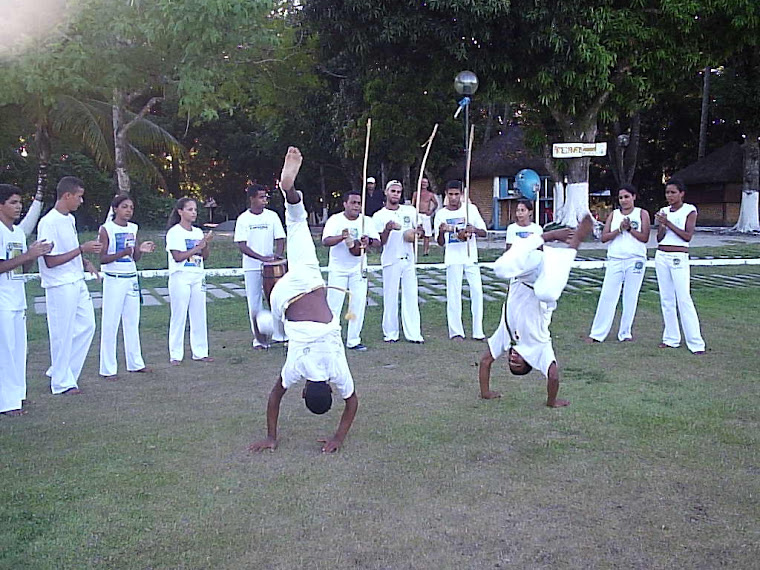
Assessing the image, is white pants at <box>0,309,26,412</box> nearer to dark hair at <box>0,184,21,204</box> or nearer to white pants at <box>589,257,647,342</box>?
dark hair at <box>0,184,21,204</box>

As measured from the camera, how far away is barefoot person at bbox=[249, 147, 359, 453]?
5.17 m

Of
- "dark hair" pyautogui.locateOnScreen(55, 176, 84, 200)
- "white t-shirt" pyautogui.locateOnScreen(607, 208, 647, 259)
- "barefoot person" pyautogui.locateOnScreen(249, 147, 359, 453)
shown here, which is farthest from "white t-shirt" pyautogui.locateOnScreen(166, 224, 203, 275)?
"white t-shirt" pyautogui.locateOnScreen(607, 208, 647, 259)

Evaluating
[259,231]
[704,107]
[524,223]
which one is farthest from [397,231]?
[704,107]

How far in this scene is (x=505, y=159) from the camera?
111 ft

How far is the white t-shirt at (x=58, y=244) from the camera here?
24.0 ft

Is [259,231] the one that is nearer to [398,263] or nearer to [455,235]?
[398,263]

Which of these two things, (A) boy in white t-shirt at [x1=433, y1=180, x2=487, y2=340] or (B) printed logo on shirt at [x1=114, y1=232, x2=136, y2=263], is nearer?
(B) printed logo on shirt at [x1=114, y1=232, x2=136, y2=263]

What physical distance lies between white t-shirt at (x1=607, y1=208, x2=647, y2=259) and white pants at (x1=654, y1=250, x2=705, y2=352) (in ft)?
0.96

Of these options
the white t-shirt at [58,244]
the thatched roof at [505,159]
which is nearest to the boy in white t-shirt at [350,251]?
the white t-shirt at [58,244]

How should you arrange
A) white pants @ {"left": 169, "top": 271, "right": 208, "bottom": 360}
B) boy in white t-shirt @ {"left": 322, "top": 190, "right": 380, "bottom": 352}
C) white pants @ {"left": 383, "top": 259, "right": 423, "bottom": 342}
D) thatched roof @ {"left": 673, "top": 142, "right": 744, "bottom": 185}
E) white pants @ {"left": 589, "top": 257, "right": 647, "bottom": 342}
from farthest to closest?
thatched roof @ {"left": 673, "top": 142, "right": 744, "bottom": 185} < white pants @ {"left": 383, "top": 259, "right": 423, "bottom": 342} < white pants @ {"left": 589, "top": 257, "right": 647, "bottom": 342} < boy in white t-shirt @ {"left": 322, "top": 190, "right": 380, "bottom": 352} < white pants @ {"left": 169, "top": 271, "right": 208, "bottom": 360}

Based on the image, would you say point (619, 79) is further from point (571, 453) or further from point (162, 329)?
point (571, 453)

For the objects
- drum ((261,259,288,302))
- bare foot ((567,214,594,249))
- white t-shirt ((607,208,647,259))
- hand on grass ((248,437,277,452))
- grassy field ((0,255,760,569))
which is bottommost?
grassy field ((0,255,760,569))

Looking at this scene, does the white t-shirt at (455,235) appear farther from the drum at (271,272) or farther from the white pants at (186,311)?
the white pants at (186,311)

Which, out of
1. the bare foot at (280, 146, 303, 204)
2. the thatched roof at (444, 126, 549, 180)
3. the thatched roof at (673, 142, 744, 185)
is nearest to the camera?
the bare foot at (280, 146, 303, 204)
